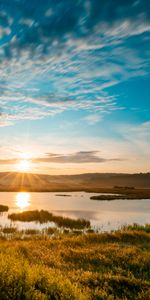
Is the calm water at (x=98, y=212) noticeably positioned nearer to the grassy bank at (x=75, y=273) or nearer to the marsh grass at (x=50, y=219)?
the marsh grass at (x=50, y=219)

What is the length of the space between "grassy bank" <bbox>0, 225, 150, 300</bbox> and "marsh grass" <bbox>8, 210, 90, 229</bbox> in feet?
45.7

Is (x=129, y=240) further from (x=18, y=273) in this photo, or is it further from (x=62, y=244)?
(x=18, y=273)

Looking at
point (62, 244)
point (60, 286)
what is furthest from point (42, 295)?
point (62, 244)

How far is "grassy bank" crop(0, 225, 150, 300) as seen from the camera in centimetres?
913

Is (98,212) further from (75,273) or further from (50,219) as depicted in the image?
(75,273)

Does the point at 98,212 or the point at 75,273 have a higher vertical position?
the point at 98,212

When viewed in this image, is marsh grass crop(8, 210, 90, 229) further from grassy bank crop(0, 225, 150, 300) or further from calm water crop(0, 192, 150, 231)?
grassy bank crop(0, 225, 150, 300)

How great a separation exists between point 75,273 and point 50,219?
27.4 metres

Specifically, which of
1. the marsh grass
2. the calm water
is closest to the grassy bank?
the marsh grass

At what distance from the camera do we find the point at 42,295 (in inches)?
339

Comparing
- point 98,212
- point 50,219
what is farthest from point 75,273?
point 98,212

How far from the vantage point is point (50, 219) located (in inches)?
1565

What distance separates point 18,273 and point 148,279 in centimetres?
526

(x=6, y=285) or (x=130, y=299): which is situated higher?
(x=6, y=285)
